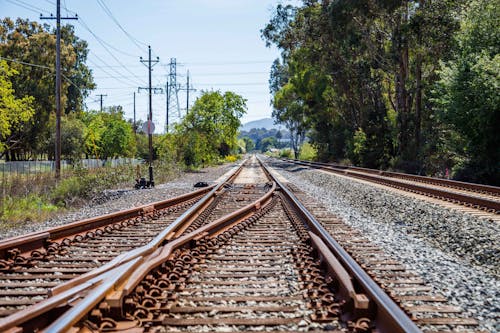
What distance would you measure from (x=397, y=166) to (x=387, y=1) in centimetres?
998

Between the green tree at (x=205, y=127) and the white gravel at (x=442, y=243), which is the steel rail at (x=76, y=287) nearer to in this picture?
the white gravel at (x=442, y=243)

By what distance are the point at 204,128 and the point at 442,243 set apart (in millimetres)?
29525

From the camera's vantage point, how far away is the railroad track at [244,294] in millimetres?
3277

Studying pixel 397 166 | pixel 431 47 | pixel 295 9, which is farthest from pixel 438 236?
pixel 295 9

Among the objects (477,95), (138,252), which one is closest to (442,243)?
(138,252)

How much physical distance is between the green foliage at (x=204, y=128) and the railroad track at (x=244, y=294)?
2834 cm

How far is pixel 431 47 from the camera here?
28.0m

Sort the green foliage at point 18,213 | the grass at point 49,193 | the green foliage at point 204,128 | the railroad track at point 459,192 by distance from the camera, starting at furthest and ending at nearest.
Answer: the green foliage at point 204,128 → the grass at point 49,193 → the railroad track at point 459,192 → the green foliage at point 18,213

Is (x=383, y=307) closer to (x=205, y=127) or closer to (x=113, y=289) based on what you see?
(x=113, y=289)

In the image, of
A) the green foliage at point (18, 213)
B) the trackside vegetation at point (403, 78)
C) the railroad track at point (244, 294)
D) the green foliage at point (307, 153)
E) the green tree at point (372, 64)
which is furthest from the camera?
the green foliage at point (307, 153)

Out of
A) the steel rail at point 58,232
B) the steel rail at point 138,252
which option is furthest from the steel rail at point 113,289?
the steel rail at point 58,232

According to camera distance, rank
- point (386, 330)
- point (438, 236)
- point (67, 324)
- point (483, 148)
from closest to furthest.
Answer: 1. point (67, 324)
2. point (386, 330)
3. point (438, 236)
4. point (483, 148)

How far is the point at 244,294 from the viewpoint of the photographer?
13.5 ft

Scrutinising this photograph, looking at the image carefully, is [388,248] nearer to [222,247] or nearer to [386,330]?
[222,247]
